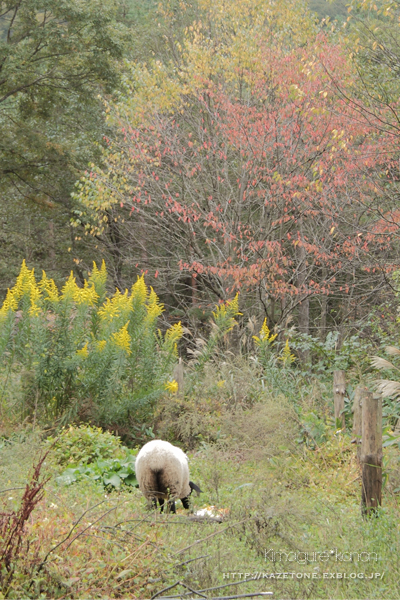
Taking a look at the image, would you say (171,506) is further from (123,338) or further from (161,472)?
(123,338)

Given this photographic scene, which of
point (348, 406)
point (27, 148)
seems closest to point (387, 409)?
point (348, 406)

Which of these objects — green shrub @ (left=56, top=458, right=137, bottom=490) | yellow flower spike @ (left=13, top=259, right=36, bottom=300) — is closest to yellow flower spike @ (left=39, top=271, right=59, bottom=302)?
yellow flower spike @ (left=13, top=259, right=36, bottom=300)

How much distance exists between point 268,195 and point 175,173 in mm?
3054

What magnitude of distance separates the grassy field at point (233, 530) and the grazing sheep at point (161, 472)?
0.64ft

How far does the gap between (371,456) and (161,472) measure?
1703 mm

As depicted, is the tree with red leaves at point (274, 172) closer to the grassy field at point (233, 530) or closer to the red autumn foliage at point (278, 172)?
the red autumn foliage at point (278, 172)

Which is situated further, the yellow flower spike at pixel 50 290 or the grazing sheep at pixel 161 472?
the yellow flower spike at pixel 50 290

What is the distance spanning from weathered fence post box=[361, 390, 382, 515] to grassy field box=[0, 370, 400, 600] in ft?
0.56

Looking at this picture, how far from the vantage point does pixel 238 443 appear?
698 centimetres

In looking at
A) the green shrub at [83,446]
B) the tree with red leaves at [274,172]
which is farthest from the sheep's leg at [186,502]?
the tree with red leaves at [274,172]

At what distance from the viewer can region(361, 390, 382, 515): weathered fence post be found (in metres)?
4.64

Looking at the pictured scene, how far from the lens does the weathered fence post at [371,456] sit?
15.2 ft

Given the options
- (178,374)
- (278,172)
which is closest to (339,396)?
(178,374)

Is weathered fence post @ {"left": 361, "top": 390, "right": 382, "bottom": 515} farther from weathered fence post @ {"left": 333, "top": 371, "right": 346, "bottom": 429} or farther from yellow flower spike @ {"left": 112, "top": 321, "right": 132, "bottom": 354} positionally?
yellow flower spike @ {"left": 112, "top": 321, "right": 132, "bottom": 354}
